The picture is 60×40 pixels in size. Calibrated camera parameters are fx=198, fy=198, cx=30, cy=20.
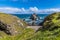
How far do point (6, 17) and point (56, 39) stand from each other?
25971 millimetres

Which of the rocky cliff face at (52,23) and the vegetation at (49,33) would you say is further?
the rocky cliff face at (52,23)

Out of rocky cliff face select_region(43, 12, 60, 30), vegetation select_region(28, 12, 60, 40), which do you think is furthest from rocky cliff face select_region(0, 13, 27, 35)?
vegetation select_region(28, 12, 60, 40)

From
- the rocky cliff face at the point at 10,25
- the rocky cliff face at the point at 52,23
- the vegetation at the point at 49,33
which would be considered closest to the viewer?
the vegetation at the point at 49,33

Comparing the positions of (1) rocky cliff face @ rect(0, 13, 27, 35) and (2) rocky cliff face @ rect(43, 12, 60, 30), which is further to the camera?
(1) rocky cliff face @ rect(0, 13, 27, 35)

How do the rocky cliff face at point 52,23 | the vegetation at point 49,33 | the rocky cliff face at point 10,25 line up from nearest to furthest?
the vegetation at point 49,33
the rocky cliff face at point 52,23
the rocky cliff face at point 10,25

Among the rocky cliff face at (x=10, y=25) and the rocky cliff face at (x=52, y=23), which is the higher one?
the rocky cliff face at (x=52, y=23)

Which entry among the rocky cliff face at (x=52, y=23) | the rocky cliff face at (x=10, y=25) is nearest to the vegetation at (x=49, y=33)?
the rocky cliff face at (x=52, y=23)

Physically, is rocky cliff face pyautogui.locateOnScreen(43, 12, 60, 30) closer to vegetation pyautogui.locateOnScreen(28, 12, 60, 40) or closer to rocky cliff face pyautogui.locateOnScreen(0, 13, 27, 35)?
vegetation pyautogui.locateOnScreen(28, 12, 60, 40)

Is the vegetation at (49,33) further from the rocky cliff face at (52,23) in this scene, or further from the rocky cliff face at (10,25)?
the rocky cliff face at (10,25)

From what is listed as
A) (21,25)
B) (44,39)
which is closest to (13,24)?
(21,25)

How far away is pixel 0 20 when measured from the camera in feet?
116

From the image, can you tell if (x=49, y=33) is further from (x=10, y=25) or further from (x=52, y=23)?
(x=10, y=25)

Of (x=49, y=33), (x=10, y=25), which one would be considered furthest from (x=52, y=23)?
A: (x=10, y=25)

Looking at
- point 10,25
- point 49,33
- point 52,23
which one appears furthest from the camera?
point 10,25
